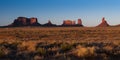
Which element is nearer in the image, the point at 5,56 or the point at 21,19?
the point at 5,56

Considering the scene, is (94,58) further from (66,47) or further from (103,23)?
(103,23)

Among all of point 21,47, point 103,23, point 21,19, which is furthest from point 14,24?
point 21,47

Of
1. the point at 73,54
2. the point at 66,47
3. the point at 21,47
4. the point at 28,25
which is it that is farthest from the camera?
the point at 28,25

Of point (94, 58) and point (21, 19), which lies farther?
point (21, 19)

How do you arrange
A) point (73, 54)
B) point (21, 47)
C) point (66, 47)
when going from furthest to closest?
point (21, 47) → point (66, 47) → point (73, 54)

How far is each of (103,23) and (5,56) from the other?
526 feet

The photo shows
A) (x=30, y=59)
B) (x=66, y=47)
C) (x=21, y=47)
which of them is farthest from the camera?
(x=21, y=47)

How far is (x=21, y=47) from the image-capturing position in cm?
2105

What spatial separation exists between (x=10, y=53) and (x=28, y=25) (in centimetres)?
15515

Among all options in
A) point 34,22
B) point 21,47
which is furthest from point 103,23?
point 21,47

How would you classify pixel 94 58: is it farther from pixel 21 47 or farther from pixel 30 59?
pixel 21 47

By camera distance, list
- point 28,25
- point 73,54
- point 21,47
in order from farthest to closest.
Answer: point 28,25
point 21,47
point 73,54

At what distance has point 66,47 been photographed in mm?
19578

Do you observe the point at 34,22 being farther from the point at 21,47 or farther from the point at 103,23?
the point at 21,47
